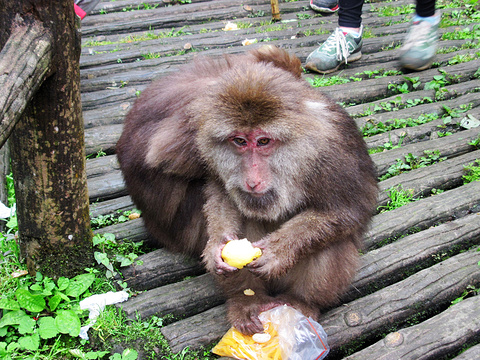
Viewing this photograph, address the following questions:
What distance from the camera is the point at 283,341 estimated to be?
9.91 feet

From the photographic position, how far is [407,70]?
6.32 m

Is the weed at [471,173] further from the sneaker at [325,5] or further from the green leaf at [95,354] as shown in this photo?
the sneaker at [325,5]

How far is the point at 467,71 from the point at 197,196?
14.6 ft

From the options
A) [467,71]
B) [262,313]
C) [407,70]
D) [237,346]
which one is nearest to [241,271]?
[262,313]

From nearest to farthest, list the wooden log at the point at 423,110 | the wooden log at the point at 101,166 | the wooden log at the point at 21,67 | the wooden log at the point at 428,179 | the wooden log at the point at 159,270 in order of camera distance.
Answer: the wooden log at the point at 21,67 < the wooden log at the point at 159,270 < the wooden log at the point at 428,179 < the wooden log at the point at 101,166 < the wooden log at the point at 423,110

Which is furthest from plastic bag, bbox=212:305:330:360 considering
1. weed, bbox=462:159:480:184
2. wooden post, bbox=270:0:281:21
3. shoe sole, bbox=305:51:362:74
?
wooden post, bbox=270:0:281:21

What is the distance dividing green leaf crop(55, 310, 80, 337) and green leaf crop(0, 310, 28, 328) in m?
0.23

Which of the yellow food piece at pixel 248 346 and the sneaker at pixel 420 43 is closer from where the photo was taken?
the yellow food piece at pixel 248 346

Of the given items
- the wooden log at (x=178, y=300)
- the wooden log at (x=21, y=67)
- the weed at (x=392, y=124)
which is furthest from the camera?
the weed at (x=392, y=124)

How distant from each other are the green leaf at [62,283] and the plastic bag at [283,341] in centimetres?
111

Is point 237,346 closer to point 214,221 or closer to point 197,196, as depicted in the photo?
point 214,221

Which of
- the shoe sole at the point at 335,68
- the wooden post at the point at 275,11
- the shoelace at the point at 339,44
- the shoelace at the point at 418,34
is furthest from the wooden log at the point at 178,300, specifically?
the wooden post at the point at 275,11

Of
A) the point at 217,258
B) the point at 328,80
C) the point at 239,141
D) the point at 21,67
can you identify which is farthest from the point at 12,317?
the point at 328,80

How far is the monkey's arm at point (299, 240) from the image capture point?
3086mm
